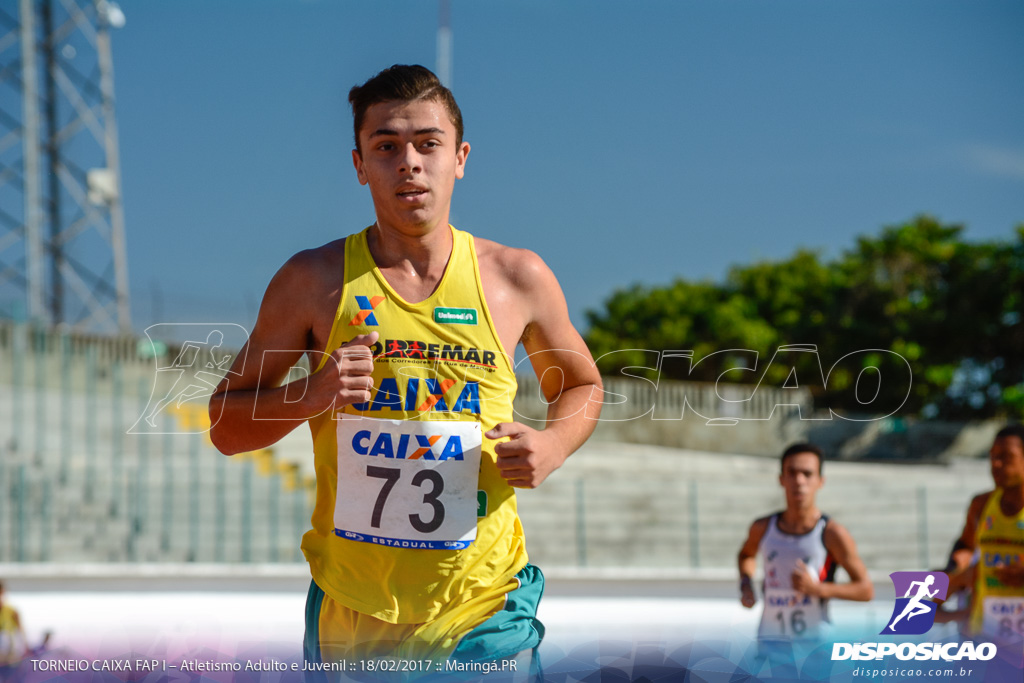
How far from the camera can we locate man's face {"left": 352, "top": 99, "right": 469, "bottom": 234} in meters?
2.35

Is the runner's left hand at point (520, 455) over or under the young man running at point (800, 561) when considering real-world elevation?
over

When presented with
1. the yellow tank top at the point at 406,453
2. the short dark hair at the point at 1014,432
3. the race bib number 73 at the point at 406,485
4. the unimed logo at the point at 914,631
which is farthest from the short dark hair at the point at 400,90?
the short dark hair at the point at 1014,432

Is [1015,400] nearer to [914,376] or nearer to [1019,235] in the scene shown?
[914,376]

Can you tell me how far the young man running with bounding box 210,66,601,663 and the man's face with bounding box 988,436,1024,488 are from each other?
3831 mm

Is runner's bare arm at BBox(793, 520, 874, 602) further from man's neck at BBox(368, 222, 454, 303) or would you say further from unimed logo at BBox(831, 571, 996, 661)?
man's neck at BBox(368, 222, 454, 303)

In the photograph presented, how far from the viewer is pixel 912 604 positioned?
12.1 feet

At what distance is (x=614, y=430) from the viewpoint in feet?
88.7

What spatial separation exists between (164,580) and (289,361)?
9381 mm

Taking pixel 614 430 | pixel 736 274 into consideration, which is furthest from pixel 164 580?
pixel 736 274

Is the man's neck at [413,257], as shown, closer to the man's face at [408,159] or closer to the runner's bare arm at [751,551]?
the man's face at [408,159]

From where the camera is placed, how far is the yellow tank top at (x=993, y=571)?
16.1 ft

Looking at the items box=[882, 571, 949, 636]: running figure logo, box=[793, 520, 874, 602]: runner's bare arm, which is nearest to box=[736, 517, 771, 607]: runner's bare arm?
box=[793, 520, 874, 602]: runner's bare arm

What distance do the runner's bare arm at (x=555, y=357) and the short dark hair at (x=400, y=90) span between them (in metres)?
0.41

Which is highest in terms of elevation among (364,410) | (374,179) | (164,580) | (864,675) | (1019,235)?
(1019,235)
